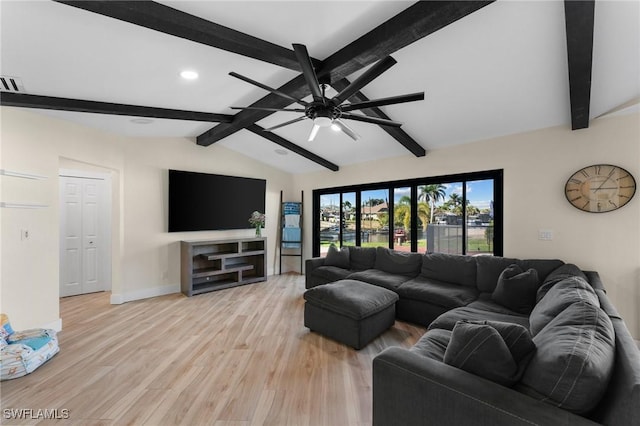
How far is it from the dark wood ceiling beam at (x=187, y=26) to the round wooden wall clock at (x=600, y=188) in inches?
136

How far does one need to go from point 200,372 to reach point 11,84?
10.2 feet

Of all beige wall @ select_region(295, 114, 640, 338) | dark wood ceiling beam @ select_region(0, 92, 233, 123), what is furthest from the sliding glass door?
dark wood ceiling beam @ select_region(0, 92, 233, 123)

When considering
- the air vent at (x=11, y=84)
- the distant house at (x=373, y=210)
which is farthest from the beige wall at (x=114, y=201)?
the distant house at (x=373, y=210)

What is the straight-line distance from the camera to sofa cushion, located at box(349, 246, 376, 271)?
468 centimetres

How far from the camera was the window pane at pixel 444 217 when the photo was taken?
423cm

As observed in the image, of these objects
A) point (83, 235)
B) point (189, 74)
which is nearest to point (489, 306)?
point (189, 74)

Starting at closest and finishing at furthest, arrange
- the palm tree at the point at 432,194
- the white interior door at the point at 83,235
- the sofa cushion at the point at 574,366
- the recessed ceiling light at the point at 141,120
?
the sofa cushion at the point at 574,366, the recessed ceiling light at the point at 141,120, the palm tree at the point at 432,194, the white interior door at the point at 83,235

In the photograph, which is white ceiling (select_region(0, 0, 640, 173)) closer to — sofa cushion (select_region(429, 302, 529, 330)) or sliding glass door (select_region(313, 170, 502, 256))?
sliding glass door (select_region(313, 170, 502, 256))

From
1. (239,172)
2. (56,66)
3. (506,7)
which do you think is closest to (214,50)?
(56,66)

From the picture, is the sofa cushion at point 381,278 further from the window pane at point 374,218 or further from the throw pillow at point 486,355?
the throw pillow at point 486,355

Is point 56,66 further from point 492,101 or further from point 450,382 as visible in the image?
point 492,101

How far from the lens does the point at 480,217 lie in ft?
13.1

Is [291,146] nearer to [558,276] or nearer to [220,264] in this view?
[220,264]

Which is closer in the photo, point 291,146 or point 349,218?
point 291,146
